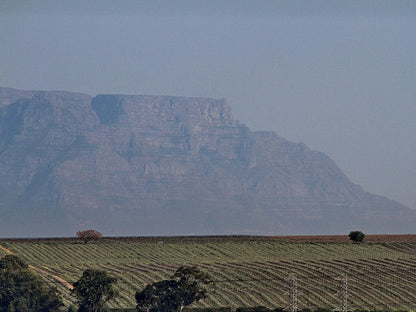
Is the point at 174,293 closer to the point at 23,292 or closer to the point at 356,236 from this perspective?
the point at 23,292

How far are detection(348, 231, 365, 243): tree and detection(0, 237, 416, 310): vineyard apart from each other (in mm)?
3271

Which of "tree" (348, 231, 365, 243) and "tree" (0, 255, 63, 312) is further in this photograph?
"tree" (348, 231, 365, 243)

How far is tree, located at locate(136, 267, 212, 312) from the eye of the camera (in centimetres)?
11306

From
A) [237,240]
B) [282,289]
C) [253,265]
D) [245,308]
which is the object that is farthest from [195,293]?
[237,240]

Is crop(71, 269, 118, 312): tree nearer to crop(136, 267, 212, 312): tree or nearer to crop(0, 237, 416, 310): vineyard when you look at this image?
crop(0, 237, 416, 310): vineyard

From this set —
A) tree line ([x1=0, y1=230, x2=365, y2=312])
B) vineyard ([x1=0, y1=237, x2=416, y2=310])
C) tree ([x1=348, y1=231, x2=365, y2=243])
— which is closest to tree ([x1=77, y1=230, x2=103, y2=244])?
vineyard ([x1=0, y1=237, x2=416, y2=310])

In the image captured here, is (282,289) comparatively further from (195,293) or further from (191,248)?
(191,248)

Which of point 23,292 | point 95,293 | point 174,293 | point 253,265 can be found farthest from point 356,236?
point 23,292

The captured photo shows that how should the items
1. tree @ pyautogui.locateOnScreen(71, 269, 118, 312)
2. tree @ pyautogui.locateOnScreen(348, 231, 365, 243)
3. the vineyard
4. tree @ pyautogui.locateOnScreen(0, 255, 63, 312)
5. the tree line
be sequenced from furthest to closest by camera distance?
tree @ pyautogui.locateOnScreen(348, 231, 365, 243)
the vineyard
tree @ pyautogui.locateOnScreen(0, 255, 63, 312)
tree @ pyautogui.locateOnScreen(71, 269, 118, 312)
the tree line

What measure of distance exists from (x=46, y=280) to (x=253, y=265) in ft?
110

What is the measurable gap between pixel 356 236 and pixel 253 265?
4095 cm

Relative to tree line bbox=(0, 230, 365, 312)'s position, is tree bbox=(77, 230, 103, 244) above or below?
above

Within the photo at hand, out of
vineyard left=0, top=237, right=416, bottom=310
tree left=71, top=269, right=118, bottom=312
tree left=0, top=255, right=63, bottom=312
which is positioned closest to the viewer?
tree left=71, top=269, right=118, bottom=312

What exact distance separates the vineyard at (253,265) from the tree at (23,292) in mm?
6176
